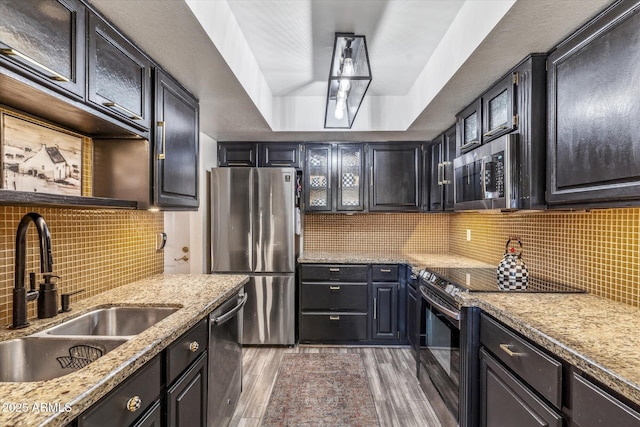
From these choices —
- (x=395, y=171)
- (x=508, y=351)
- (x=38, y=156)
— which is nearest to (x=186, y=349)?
(x=38, y=156)

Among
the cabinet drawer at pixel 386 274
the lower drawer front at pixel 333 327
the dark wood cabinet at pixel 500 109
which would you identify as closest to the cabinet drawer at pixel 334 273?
the cabinet drawer at pixel 386 274

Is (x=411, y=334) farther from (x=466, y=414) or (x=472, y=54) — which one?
(x=472, y=54)

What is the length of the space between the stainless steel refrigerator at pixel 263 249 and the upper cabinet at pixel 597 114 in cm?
230

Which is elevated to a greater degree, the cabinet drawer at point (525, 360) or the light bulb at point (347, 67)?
the light bulb at point (347, 67)

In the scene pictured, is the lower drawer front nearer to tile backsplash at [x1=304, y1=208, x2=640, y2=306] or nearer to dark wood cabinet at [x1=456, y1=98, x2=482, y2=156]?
tile backsplash at [x1=304, y1=208, x2=640, y2=306]

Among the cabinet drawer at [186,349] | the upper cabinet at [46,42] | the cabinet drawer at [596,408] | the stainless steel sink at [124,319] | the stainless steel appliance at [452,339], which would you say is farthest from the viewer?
the stainless steel appliance at [452,339]

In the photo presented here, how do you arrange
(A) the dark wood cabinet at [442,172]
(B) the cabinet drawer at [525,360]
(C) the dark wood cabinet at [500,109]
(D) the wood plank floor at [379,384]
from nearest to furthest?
1. (B) the cabinet drawer at [525,360]
2. (C) the dark wood cabinet at [500,109]
3. (D) the wood plank floor at [379,384]
4. (A) the dark wood cabinet at [442,172]

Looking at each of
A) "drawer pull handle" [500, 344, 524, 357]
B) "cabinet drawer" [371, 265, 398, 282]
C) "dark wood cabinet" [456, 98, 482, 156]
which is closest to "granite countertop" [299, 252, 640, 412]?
"drawer pull handle" [500, 344, 524, 357]

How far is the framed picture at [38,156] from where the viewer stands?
1312 millimetres

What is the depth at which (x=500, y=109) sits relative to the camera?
2008 mm

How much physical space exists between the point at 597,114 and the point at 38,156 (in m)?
2.34

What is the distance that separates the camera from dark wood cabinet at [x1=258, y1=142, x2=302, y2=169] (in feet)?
12.0

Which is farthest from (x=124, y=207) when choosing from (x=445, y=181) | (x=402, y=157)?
(x=402, y=157)

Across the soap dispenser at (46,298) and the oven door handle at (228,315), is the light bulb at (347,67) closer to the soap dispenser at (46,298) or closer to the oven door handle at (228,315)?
the oven door handle at (228,315)
